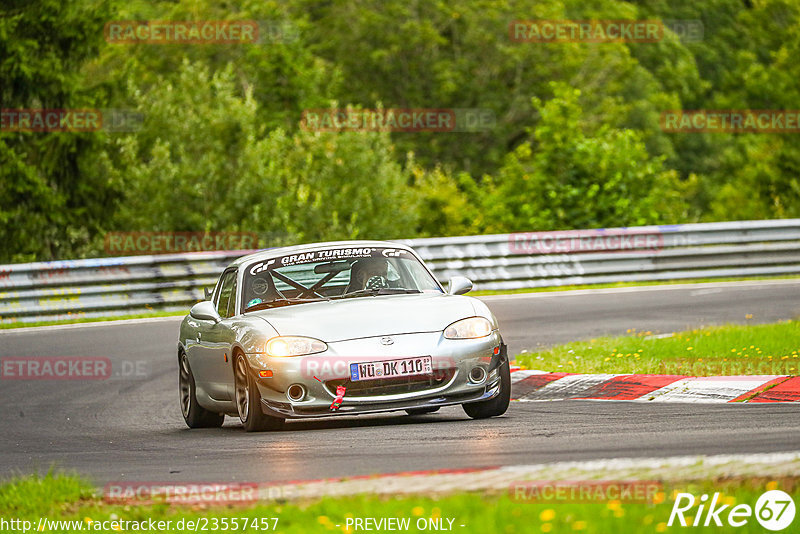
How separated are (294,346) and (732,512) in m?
4.44

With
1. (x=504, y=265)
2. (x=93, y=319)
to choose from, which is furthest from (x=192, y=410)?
(x=504, y=265)

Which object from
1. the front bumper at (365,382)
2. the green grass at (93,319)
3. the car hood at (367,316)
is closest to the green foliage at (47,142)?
the green grass at (93,319)

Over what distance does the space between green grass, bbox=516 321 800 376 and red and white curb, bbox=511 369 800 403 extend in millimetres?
279

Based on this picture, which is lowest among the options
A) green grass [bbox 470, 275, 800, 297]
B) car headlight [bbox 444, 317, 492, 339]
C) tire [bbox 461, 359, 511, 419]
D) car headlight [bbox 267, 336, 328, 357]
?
green grass [bbox 470, 275, 800, 297]

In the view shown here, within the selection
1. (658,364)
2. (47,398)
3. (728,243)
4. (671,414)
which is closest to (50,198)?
(728,243)

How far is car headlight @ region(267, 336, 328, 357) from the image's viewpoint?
30.5 ft

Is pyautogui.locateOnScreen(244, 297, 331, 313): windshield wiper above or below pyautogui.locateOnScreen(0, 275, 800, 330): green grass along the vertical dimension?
above

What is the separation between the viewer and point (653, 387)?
10.7 meters

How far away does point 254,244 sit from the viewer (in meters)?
31.8

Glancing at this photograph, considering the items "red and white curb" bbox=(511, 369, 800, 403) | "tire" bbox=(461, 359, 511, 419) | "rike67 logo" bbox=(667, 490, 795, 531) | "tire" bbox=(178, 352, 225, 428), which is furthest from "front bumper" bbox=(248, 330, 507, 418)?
"rike67 logo" bbox=(667, 490, 795, 531)

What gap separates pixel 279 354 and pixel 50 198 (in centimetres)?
2427

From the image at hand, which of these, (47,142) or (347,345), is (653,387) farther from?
(47,142)

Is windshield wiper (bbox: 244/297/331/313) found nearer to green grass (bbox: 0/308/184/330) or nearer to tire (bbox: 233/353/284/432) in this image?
tire (bbox: 233/353/284/432)

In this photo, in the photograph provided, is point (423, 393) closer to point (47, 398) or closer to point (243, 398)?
point (243, 398)
